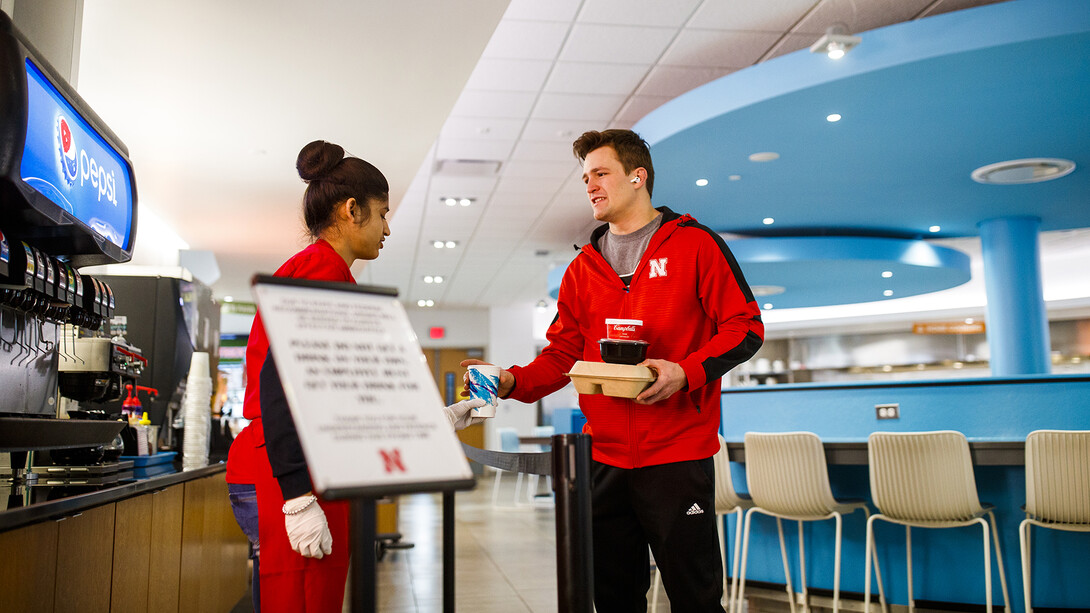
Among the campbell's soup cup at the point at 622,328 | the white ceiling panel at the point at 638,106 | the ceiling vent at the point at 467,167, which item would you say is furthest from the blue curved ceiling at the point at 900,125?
the campbell's soup cup at the point at 622,328

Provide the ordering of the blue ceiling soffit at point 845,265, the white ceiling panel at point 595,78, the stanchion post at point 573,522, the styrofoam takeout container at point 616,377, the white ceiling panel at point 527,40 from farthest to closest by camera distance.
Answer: the blue ceiling soffit at point 845,265, the white ceiling panel at point 595,78, the white ceiling panel at point 527,40, the styrofoam takeout container at point 616,377, the stanchion post at point 573,522

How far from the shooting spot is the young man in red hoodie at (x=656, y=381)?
5.72ft

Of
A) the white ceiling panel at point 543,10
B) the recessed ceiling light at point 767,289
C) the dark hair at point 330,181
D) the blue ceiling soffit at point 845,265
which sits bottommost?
the dark hair at point 330,181

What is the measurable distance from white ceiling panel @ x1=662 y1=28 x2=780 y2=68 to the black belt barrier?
167 inches

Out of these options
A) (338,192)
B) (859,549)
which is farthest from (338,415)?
(859,549)

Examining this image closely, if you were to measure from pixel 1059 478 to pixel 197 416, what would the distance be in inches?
166

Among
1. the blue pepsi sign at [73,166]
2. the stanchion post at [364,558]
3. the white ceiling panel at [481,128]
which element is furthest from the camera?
the white ceiling panel at [481,128]

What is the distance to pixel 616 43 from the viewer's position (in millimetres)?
5148

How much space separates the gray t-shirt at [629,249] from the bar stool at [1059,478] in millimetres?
2831

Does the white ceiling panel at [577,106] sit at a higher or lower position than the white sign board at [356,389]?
higher

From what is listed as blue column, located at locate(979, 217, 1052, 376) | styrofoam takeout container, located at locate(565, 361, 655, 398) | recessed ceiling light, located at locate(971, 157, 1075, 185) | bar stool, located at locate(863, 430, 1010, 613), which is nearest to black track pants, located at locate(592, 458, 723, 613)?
styrofoam takeout container, located at locate(565, 361, 655, 398)

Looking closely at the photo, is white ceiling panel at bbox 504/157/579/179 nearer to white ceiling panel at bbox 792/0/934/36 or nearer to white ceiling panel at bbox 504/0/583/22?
white ceiling panel at bbox 504/0/583/22

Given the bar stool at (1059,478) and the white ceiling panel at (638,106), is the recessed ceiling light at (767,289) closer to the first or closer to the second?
the white ceiling panel at (638,106)

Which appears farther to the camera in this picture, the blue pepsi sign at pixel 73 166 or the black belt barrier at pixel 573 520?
the blue pepsi sign at pixel 73 166
